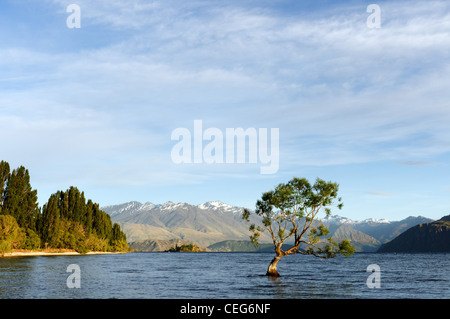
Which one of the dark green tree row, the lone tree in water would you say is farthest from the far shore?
the lone tree in water

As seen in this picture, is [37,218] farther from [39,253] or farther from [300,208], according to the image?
[300,208]

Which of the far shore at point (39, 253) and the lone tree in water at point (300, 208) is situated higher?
the lone tree in water at point (300, 208)

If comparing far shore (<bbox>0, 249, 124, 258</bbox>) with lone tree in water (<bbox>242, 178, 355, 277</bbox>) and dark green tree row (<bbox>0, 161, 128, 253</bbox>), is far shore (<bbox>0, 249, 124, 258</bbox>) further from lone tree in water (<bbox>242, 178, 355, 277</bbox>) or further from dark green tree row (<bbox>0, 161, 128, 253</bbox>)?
lone tree in water (<bbox>242, 178, 355, 277</bbox>)

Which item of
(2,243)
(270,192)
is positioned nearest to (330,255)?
(270,192)

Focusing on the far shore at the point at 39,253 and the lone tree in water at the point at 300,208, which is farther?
the far shore at the point at 39,253

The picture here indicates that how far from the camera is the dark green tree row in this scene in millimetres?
151163

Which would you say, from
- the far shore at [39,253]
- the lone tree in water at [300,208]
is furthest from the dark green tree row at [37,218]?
the lone tree in water at [300,208]

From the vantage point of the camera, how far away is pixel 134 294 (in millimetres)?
46250

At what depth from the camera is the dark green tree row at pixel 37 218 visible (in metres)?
151

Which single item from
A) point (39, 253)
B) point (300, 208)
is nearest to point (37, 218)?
point (39, 253)

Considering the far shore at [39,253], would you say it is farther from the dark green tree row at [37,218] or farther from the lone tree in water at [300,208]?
the lone tree in water at [300,208]

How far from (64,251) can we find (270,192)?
476 ft
